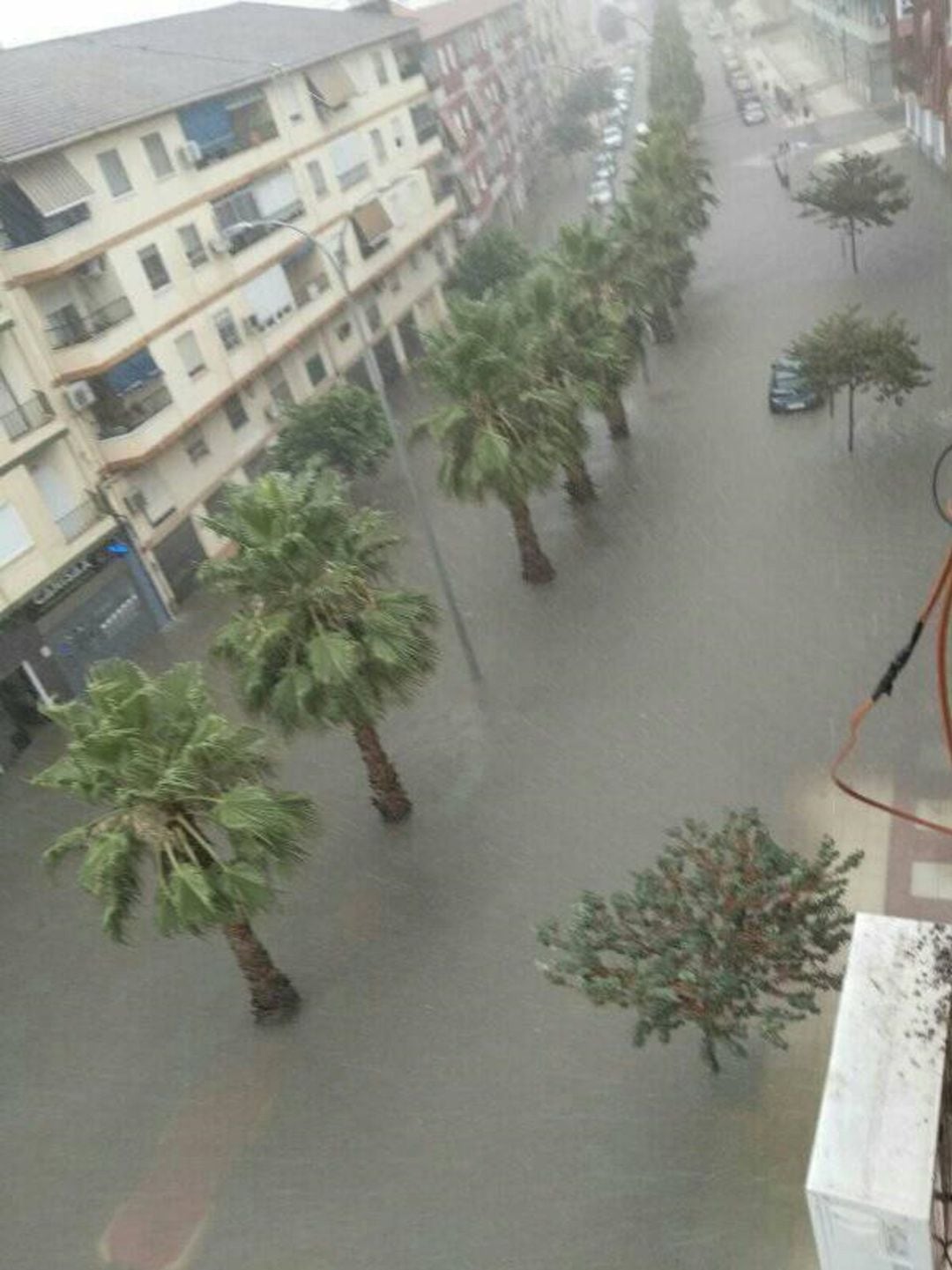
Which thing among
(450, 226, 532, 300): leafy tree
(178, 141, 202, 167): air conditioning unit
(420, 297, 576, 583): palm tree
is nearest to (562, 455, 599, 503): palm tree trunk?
(420, 297, 576, 583): palm tree

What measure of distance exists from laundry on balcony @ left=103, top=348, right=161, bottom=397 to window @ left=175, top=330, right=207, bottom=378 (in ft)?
5.06

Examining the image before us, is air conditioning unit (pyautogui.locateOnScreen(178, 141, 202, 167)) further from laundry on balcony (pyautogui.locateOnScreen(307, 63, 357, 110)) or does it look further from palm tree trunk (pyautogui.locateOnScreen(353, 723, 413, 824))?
palm tree trunk (pyautogui.locateOnScreen(353, 723, 413, 824))

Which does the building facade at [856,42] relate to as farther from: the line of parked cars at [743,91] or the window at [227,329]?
the window at [227,329]

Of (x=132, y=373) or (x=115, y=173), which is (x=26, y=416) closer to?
(x=132, y=373)

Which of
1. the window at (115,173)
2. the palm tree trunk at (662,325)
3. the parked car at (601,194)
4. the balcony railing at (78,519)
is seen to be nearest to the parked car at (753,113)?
the parked car at (601,194)

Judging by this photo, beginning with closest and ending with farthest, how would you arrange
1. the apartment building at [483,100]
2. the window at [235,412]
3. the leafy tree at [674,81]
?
the window at [235,412]
the apartment building at [483,100]
the leafy tree at [674,81]

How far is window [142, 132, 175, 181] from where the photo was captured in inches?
1158

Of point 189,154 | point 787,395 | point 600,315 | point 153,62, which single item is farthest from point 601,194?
point 600,315

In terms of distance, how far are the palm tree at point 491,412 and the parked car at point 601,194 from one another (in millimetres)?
44722

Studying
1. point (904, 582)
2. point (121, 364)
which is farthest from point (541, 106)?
point (904, 582)

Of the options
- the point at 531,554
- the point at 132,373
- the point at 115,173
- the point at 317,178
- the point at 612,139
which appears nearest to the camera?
Answer: the point at 531,554

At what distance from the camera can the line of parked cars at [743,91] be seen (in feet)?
235

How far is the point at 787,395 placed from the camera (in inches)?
1212

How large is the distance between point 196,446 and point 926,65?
34808 millimetres
